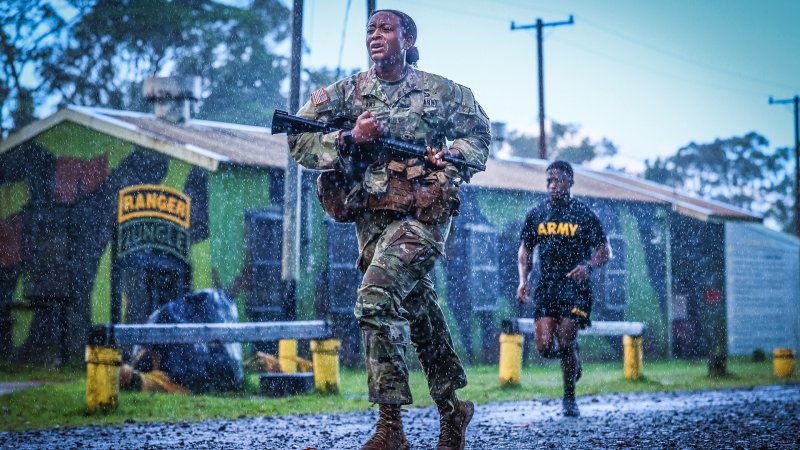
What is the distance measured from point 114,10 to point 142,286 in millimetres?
18032

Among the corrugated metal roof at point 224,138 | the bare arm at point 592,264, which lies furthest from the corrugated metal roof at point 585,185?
the bare arm at point 592,264

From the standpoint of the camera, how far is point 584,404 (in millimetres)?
9547

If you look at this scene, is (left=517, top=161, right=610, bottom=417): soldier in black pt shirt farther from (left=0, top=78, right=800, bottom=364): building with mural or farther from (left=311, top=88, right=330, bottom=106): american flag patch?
(left=0, top=78, right=800, bottom=364): building with mural

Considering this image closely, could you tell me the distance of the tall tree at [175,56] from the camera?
32156mm

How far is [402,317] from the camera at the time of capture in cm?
498

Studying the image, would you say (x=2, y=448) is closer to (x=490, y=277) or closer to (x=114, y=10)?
(x=490, y=277)

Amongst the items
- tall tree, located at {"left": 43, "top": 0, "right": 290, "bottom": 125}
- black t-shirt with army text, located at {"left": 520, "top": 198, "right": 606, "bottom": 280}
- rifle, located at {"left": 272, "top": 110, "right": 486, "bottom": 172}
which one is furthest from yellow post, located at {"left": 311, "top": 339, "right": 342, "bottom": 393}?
tall tree, located at {"left": 43, "top": 0, "right": 290, "bottom": 125}

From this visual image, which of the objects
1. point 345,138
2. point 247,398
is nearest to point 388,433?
point 345,138

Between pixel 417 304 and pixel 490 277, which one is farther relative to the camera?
pixel 490 277

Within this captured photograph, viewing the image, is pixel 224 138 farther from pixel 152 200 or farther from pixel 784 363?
pixel 784 363

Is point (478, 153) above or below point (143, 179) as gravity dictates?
below

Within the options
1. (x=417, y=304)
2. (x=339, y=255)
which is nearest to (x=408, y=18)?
(x=417, y=304)

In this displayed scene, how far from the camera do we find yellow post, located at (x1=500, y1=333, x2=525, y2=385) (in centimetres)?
1184

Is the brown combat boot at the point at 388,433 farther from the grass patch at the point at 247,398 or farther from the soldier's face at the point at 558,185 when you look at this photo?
the soldier's face at the point at 558,185
